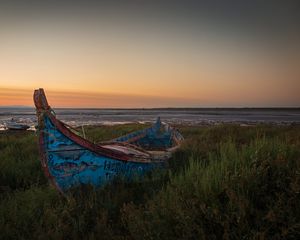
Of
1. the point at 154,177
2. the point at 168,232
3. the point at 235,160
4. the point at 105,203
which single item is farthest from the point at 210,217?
the point at 154,177

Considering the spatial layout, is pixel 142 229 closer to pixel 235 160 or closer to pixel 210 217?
pixel 210 217

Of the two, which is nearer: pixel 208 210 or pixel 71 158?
pixel 208 210

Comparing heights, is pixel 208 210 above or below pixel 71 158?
below

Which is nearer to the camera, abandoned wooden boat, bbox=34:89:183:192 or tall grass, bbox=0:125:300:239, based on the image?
tall grass, bbox=0:125:300:239

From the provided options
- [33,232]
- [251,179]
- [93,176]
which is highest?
[251,179]

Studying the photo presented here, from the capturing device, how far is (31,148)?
11.5 m

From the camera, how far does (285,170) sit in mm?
4062

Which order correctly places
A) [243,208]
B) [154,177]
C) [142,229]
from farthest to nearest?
[154,177] → [142,229] → [243,208]

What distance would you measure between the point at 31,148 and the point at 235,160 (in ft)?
30.1

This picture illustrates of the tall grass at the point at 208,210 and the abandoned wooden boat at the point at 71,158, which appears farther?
the abandoned wooden boat at the point at 71,158

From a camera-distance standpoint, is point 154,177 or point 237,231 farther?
point 154,177

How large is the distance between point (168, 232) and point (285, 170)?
178cm

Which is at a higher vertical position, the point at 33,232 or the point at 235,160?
the point at 235,160

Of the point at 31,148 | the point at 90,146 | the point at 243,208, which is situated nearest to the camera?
the point at 243,208
